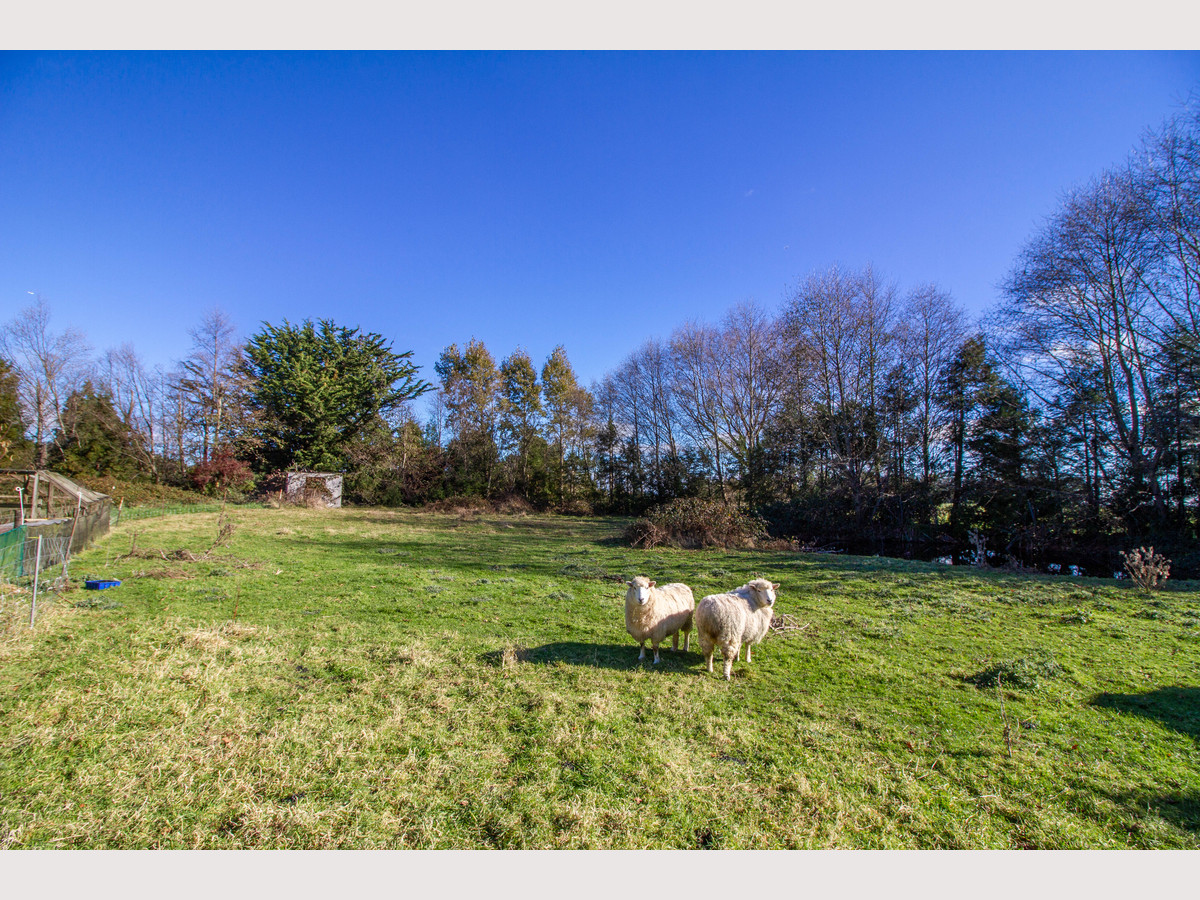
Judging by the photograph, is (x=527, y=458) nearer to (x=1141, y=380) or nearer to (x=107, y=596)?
(x=107, y=596)

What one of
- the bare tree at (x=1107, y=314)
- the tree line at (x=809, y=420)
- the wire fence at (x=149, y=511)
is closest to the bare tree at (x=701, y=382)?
the tree line at (x=809, y=420)

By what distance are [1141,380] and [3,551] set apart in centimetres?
2937

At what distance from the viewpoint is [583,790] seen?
9.92ft

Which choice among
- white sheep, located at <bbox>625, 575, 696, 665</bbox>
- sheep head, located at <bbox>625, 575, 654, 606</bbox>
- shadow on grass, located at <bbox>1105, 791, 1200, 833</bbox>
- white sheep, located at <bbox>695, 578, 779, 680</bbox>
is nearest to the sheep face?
white sheep, located at <bbox>695, 578, 779, 680</bbox>

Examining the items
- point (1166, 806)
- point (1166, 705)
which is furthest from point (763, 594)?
point (1166, 705)

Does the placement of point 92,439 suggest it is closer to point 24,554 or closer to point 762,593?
point 24,554

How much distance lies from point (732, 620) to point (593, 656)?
5.71 ft

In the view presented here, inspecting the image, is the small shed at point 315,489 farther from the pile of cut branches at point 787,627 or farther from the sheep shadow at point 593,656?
the pile of cut branches at point 787,627

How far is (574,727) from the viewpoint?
3846mm

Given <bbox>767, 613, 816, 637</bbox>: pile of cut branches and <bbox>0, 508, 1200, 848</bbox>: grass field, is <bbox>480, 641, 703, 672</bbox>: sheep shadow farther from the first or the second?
<bbox>767, 613, 816, 637</bbox>: pile of cut branches

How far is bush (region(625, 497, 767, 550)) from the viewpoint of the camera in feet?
53.8

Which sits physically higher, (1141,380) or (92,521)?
(1141,380)

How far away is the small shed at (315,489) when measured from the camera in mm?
29359

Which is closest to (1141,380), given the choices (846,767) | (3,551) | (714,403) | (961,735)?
(714,403)
